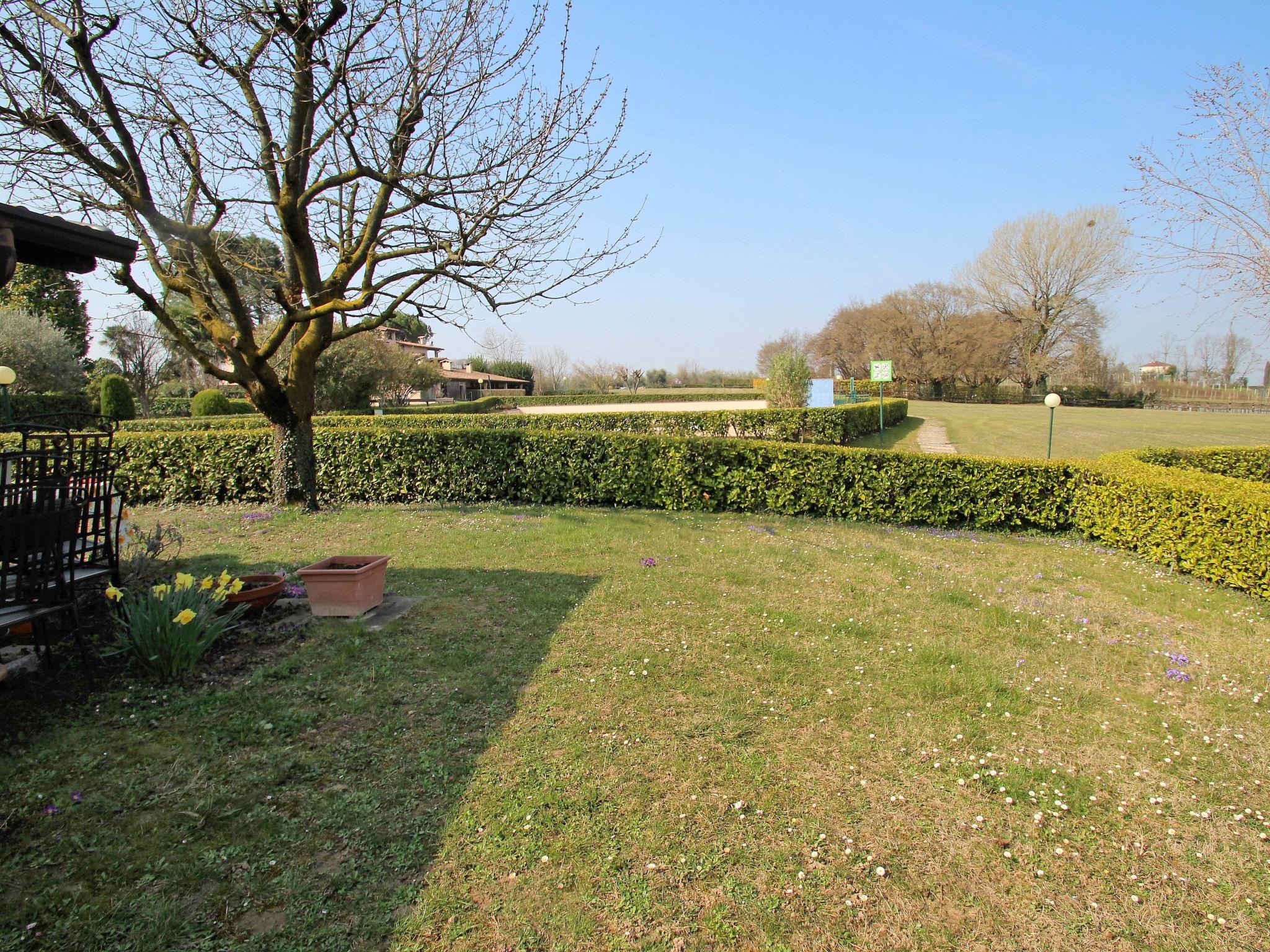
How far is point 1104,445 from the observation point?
1772 centimetres

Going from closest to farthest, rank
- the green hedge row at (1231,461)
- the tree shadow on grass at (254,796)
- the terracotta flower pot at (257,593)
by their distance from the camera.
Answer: the tree shadow on grass at (254,796) → the terracotta flower pot at (257,593) → the green hedge row at (1231,461)

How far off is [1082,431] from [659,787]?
23558 mm

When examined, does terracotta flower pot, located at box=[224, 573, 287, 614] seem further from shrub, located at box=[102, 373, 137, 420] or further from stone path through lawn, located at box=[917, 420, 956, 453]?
shrub, located at box=[102, 373, 137, 420]

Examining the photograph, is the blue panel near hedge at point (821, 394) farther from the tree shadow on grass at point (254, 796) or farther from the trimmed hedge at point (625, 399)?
the tree shadow on grass at point (254, 796)

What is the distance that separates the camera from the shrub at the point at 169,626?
3312 mm

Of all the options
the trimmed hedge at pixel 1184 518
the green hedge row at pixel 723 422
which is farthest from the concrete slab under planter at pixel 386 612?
the green hedge row at pixel 723 422

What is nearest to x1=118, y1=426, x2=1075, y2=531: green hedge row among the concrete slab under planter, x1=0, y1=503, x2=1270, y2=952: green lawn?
x1=0, y1=503, x2=1270, y2=952: green lawn

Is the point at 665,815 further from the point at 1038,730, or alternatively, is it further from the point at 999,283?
the point at 999,283

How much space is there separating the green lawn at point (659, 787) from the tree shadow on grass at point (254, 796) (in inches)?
0.5

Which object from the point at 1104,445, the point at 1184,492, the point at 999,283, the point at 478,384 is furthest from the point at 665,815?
the point at 478,384

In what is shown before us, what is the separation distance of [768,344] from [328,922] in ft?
231

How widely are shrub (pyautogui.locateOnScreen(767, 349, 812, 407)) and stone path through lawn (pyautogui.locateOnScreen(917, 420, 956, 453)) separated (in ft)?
13.3

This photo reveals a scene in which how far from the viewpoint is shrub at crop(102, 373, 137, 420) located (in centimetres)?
2177

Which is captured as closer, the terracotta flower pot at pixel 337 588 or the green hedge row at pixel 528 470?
the terracotta flower pot at pixel 337 588
